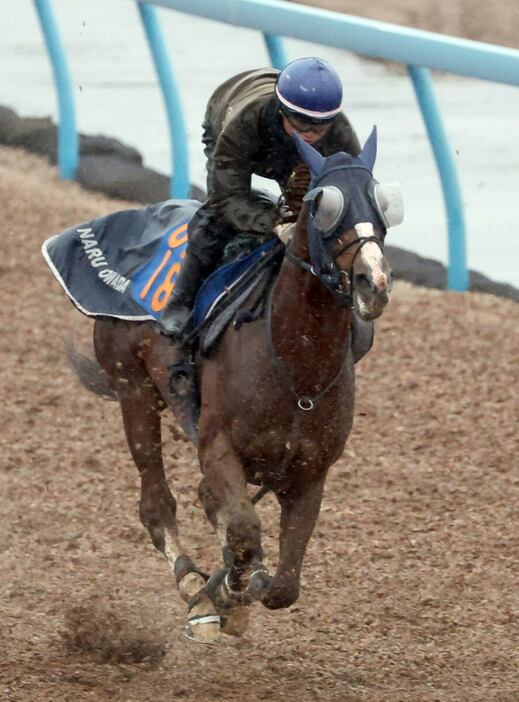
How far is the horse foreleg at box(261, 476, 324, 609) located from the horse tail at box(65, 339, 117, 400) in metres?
1.57

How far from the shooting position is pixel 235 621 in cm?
496

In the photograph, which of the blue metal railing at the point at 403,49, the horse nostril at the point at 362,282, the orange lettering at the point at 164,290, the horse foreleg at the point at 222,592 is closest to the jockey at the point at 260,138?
the orange lettering at the point at 164,290

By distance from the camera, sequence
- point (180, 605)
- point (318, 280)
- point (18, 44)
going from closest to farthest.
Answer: point (318, 280) → point (180, 605) → point (18, 44)

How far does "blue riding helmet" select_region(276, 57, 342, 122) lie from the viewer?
14.3ft

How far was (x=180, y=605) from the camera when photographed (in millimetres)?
5730

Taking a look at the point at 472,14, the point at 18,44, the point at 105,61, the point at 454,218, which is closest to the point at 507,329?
the point at 454,218

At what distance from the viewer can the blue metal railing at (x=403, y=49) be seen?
7992mm

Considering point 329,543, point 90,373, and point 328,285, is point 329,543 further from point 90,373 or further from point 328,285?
point 328,285

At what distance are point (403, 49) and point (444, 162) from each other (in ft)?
2.51

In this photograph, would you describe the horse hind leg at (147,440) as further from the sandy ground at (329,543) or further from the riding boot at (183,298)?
the riding boot at (183,298)

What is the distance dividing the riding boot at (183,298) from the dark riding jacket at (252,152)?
0.29 m

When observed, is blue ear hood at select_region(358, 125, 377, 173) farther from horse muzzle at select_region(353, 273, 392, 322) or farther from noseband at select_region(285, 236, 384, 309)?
horse muzzle at select_region(353, 273, 392, 322)

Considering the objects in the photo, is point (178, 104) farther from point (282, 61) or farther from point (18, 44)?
point (18, 44)

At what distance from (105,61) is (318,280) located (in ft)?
34.8
